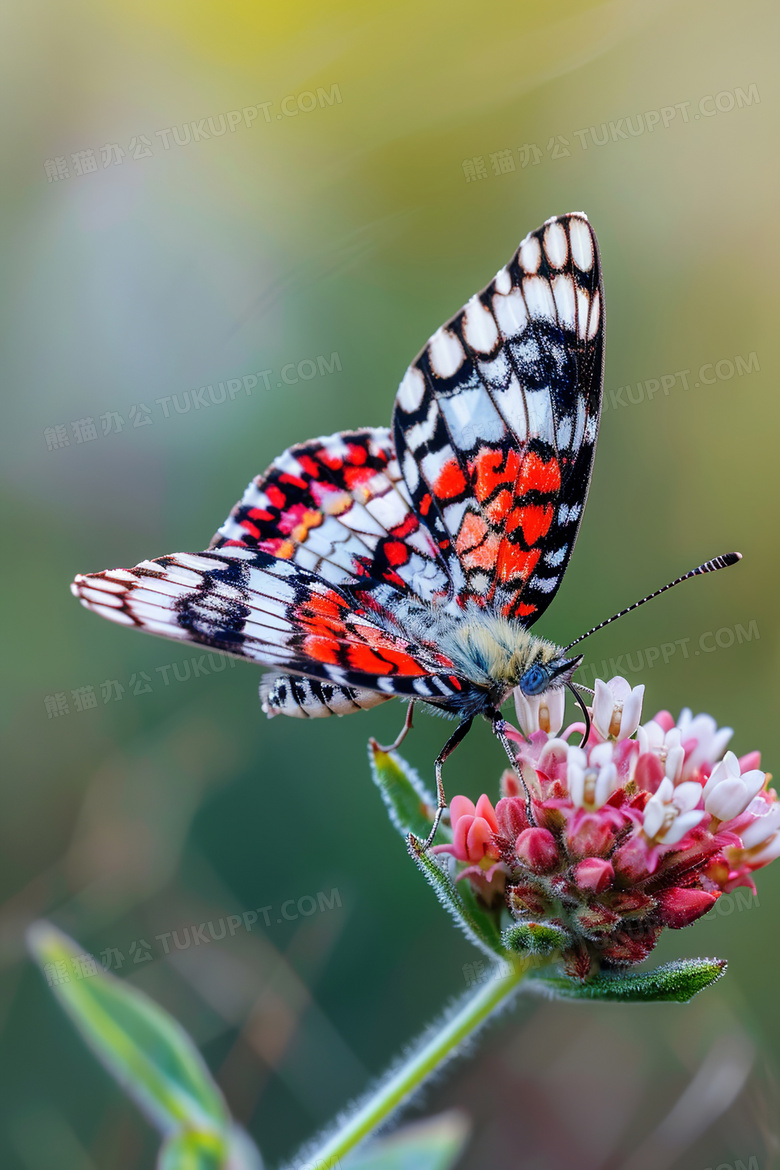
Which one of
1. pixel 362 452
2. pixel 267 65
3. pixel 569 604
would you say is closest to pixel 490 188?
pixel 267 65

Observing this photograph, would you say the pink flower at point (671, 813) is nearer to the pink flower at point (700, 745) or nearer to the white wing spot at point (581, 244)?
the pink flower at point (700, 745)

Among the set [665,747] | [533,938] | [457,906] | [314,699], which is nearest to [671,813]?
[665,747]

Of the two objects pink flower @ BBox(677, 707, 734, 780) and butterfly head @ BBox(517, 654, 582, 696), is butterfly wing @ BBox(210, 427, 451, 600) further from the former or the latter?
pink flower @ BBox(677, 707, 734, 780)

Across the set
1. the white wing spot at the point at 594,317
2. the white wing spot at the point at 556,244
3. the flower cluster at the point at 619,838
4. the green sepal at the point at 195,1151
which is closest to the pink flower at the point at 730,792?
the flower cluster at the point at 619,838

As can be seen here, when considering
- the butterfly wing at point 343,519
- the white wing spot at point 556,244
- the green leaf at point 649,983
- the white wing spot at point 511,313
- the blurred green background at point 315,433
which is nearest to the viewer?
the green leaf at point 649,983

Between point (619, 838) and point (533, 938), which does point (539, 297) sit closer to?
point (619, 838)
